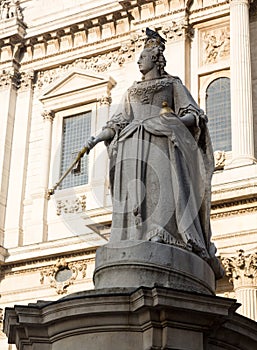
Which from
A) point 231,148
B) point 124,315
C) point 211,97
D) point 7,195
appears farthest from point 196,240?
point 7,195

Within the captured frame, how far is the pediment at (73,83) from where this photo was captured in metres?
22.8

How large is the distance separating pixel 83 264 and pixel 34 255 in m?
1.40

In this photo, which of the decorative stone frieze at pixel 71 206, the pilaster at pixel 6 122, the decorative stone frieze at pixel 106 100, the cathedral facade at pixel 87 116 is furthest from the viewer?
the pilaster at pixel 6 122

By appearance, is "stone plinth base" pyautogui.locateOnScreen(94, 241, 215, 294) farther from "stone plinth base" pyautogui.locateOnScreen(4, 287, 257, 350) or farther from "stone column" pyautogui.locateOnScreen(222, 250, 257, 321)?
"stone column" pyautogui.locateOnScreen(222, 250, 257, 321)

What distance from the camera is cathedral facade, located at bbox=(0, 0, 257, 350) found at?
1847cm

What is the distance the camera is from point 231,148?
19.7 metres

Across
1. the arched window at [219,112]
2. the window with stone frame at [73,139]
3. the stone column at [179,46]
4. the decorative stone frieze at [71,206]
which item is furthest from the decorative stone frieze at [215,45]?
the decorative stone frieze at [71,206]

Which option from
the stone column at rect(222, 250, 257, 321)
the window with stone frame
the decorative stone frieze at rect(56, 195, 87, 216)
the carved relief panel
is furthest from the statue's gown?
the window with stone frame

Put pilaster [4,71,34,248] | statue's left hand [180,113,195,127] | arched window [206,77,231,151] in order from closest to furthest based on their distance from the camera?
statue's left hand [180,113,195,127], arched window [206,77,231,151], pilaster [4,71,34,248]

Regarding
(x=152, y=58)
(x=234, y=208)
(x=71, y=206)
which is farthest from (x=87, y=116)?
(x=152, y=58)

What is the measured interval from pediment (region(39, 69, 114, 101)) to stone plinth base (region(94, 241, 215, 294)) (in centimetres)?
1639

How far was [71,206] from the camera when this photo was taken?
2153 centimetres

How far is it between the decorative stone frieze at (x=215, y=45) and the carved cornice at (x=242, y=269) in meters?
5.96

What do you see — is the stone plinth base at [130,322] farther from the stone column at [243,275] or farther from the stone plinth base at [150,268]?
the stone column at [243,275]
